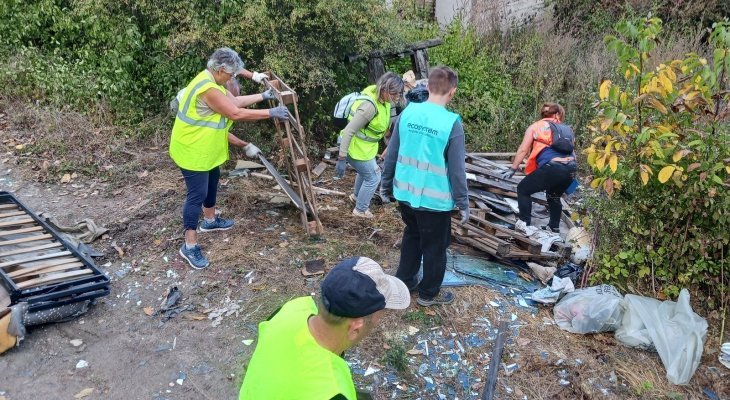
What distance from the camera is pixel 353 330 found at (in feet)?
6.04

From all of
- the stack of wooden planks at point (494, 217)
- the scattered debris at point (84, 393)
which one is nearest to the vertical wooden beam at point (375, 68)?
the stack of wooden planks at point (494, 217)

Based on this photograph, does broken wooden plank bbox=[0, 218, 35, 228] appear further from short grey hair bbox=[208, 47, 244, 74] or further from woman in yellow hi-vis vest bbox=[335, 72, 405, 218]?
woman in yellow hi-vis vest bbox=[335, 72, 405, 218]

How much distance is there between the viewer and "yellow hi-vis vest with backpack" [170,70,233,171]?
441 centimetres

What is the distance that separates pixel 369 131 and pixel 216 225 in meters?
1.84

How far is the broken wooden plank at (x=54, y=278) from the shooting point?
4.14 metres

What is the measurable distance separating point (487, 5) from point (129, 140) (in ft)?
21.8

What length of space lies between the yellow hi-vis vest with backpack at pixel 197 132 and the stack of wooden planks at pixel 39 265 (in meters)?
1.17

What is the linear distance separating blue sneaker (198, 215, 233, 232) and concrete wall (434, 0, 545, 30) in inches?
252

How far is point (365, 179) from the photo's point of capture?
232 inches

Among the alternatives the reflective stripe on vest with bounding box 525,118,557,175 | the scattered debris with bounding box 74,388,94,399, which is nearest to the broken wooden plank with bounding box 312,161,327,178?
the reflective stripe on vest with bounding box 525,118,557,175

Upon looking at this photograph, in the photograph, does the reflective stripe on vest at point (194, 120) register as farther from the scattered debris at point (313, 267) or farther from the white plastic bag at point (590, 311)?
the white plastic bag at point (590, 311)

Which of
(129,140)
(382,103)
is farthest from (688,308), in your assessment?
(129,140)

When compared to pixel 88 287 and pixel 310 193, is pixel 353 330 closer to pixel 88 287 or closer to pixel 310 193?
pixel 88 287

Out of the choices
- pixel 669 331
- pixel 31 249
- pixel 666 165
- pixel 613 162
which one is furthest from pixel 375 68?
pixel 669 331
